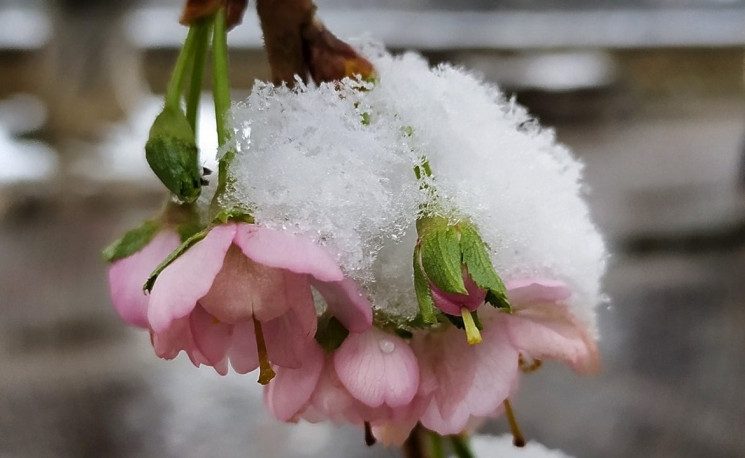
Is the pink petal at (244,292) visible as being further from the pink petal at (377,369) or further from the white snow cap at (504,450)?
the white snow cap at (504,450)

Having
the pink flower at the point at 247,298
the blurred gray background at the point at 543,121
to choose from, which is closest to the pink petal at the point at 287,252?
the pink flower at the point at 247,298

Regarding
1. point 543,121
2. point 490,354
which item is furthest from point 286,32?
point 543,121


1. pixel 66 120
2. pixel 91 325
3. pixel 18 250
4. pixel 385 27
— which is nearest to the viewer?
pixel 91 325

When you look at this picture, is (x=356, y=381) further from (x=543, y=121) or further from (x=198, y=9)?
(x=543, y=121)

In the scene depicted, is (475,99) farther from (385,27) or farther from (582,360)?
(385,27)

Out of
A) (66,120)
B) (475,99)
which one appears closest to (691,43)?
(66,120)

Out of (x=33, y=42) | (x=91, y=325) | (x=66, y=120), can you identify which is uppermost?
(x=33, y=42)
